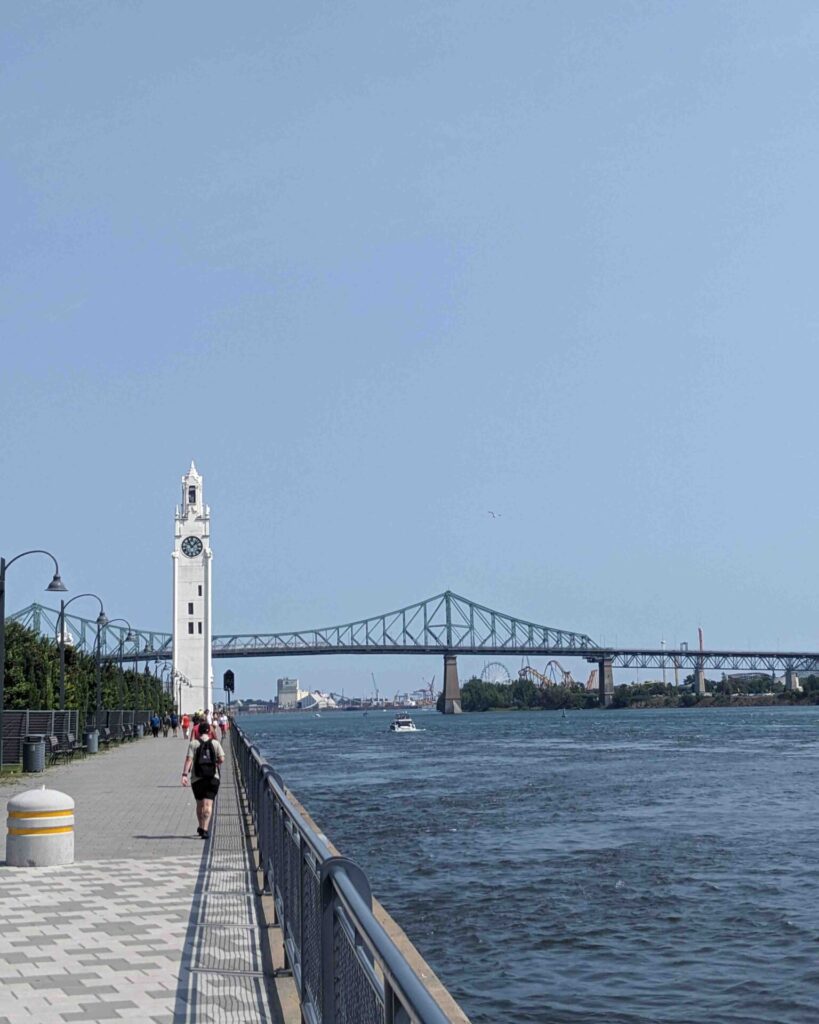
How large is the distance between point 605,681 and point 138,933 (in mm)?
170258

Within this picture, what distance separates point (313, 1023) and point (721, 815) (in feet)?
78.0

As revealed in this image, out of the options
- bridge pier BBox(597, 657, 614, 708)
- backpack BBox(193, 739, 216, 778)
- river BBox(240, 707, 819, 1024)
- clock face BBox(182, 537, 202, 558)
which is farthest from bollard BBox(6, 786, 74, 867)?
bridge pier BBox(597, 657, 614, 708)

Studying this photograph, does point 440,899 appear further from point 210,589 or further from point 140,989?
point 210,589

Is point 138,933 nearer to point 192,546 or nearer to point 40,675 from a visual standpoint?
Answer: point 40,675

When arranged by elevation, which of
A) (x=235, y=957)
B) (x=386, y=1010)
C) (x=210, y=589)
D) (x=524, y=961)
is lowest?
(x=524, y=961)

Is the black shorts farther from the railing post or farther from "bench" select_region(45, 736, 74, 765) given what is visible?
"bench" select_region(45, 736, 74, 765)

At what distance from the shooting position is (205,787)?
1678 centimetres

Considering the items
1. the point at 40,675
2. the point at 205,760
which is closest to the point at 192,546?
the point at 40,675

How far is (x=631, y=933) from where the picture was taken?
15.4m

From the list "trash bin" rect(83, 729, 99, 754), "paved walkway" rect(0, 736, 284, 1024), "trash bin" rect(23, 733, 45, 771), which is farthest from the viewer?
"trash bin" rect(83, 729, 99, 754)

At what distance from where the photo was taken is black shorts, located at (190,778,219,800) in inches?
659

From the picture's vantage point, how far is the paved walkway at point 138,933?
25.3 ft

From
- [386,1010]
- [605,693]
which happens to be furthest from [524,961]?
[605,693]

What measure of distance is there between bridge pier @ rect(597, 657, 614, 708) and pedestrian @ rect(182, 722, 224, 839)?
156 m
